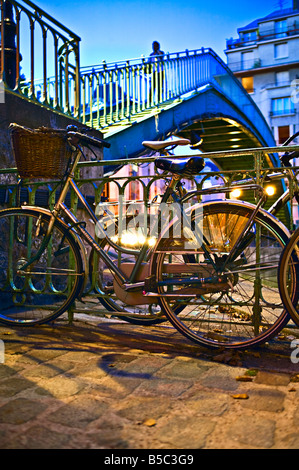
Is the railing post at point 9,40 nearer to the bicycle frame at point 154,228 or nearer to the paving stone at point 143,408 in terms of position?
the bicycle frame at point 154,228

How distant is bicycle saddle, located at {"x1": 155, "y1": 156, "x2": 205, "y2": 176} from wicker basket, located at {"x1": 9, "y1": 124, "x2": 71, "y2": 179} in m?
0.86

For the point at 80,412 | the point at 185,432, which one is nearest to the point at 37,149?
the point at 80,412

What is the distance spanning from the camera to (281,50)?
2044 inches

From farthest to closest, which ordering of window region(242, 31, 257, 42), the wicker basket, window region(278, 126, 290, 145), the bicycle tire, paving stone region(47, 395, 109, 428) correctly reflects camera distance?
window region(242, 31, 257, 42)
window region(278, 126, 290, 145)
the wicker basket
the bicycle tire
paving stone region(47, 395, 109, 428)

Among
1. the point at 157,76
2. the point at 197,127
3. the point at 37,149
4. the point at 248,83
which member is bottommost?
the point at 37,149

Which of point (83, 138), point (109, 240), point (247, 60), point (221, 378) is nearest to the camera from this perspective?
point (221, 378)

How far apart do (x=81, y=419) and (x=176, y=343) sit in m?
1.49

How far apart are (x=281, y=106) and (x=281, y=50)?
822cm

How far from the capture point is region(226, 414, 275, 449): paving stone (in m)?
1.86

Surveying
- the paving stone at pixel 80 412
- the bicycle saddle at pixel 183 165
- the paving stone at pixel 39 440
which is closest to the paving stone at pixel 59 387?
the paving stone at pixel 80 412

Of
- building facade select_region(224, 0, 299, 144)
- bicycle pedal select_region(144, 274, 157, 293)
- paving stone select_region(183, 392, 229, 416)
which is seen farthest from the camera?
building facade select_region(224, 0, 299, 144)

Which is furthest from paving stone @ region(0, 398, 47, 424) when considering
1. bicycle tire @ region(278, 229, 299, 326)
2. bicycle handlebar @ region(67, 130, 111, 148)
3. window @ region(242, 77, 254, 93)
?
window @ region(242, 77, 254, 93)

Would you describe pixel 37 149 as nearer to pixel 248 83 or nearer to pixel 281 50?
pixel 248 83

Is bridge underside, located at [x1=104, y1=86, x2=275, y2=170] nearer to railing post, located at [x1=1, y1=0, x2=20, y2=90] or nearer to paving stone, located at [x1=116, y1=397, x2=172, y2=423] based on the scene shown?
paving stone, located at [x1=116, y1=397, x2=172, y2=423]
